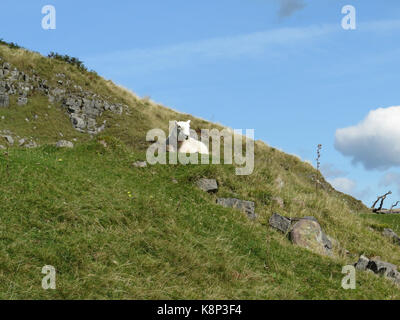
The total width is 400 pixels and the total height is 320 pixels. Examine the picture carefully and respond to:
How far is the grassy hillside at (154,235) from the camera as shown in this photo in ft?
32.1

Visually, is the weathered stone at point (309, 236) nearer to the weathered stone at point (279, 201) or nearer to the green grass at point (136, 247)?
the green grass at point (136, 247)

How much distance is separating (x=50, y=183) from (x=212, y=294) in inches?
253

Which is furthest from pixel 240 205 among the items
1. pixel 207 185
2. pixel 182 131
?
pixel 182 131

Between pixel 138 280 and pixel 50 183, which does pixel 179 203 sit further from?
pixel 138 280

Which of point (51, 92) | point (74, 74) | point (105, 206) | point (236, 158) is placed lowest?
point (105, 206)

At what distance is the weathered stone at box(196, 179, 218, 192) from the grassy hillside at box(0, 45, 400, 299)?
0.27 meters

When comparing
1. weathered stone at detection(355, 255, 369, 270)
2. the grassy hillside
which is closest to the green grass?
the grassy hillside

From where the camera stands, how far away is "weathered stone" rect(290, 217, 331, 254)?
14702mm

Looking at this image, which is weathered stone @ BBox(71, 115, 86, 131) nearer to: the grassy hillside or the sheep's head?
the sheep's head

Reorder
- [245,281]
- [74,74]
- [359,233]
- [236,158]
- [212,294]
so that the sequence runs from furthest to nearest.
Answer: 1. [74,74]
2. [236,158]
3. [359,233]
4. [245,281]
5. [212,294]

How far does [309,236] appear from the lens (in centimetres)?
1502

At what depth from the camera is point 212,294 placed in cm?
966

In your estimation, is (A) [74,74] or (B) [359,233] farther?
(A) [74,74]
